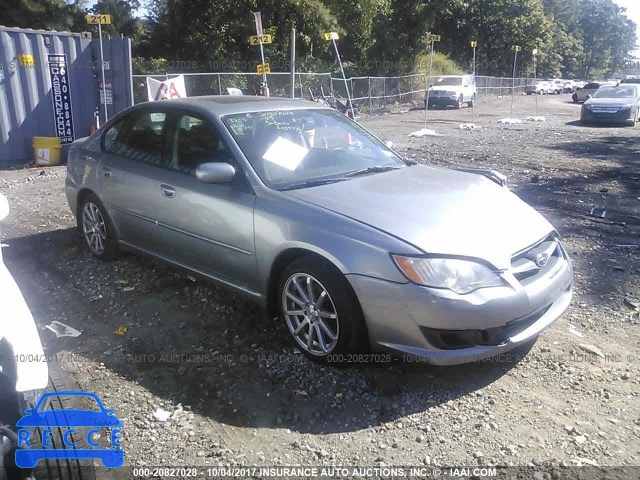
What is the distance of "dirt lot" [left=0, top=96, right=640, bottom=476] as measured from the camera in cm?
304

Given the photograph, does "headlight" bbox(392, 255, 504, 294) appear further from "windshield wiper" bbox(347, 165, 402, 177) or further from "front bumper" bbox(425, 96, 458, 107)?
"front bumper" bbox(425, 96, 458, 107)

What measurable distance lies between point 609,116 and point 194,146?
19.6 m

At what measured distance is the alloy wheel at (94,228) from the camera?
17.9 ft

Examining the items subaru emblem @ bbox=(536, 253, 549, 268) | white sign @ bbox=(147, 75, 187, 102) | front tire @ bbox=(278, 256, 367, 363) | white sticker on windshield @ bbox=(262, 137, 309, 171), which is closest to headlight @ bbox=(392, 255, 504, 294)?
front tire @ bbox=(278, 256, 367, 363)

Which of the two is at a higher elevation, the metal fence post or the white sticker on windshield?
the metal fence post

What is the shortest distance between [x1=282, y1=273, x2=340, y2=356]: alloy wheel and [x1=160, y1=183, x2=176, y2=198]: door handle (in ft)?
Answer: 4.40

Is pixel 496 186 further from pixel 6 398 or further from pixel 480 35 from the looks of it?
pixel 480 35

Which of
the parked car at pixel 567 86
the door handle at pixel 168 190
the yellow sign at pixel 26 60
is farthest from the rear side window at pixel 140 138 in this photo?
the parked car at pixel 567 86

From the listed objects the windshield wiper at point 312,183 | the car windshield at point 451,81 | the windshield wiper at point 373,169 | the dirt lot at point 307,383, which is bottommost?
the dirt lot at point 307,383

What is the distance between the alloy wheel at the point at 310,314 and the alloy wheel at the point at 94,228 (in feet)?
8.10

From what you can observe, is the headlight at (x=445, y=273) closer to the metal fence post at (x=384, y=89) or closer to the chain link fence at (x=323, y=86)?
the chain link fence at (x=323, y=86)

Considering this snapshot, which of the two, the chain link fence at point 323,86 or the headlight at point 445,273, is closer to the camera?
the headlight at point 445,273

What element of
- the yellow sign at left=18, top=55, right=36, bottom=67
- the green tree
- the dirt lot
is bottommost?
the dirt lot

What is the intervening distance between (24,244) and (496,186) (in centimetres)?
490
